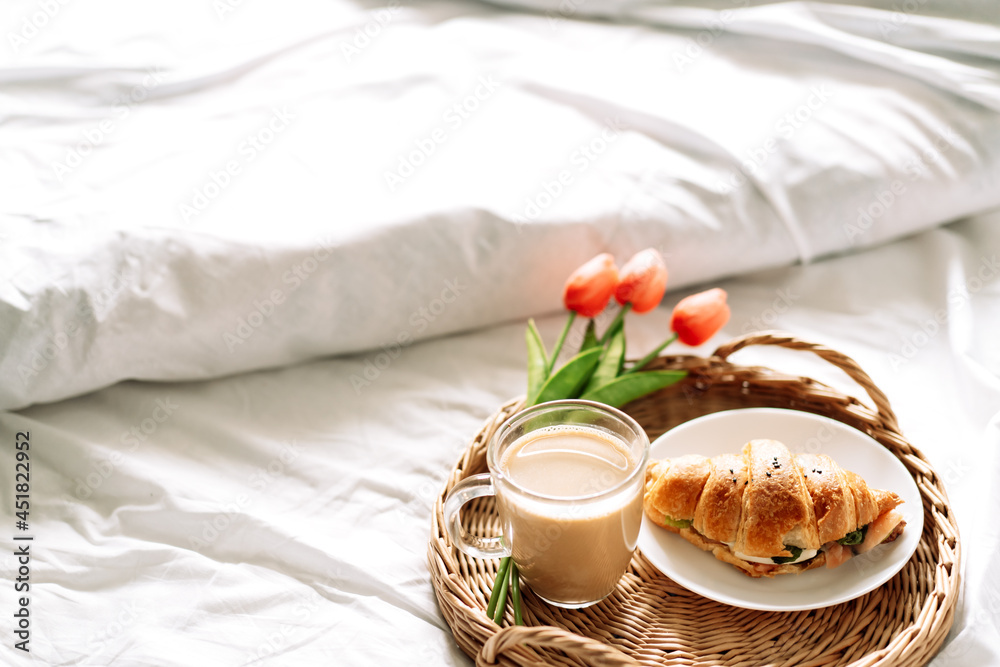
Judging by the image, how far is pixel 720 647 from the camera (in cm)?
79

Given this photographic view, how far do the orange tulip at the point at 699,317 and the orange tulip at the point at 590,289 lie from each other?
0.10m

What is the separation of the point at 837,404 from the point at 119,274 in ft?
3.19

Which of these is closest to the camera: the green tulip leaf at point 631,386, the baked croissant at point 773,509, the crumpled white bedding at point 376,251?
the baked croissant at point 773,509

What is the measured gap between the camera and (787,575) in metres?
0.83

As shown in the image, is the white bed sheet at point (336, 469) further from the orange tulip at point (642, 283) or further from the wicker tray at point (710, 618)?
the orange tulip at point (642, 283)

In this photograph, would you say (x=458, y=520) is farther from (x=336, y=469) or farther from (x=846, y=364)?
(x=846, y=364)

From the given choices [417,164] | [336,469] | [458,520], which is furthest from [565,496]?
[417,164]

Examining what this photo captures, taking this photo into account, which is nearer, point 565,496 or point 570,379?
point 565,496

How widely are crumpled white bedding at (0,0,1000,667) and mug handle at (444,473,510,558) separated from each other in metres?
0.10

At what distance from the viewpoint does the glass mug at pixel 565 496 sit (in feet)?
2.45

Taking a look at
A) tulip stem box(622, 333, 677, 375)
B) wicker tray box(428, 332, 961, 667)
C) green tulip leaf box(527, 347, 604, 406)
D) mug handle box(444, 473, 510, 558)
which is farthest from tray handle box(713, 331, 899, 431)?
mug handle box(444, 473, 510, 558)

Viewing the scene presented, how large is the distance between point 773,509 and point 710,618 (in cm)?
14

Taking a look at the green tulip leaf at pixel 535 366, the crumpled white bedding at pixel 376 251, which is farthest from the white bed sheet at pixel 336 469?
the green tulip leaf at pixel 535 366

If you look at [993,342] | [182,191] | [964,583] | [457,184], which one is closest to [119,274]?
[182,191]
